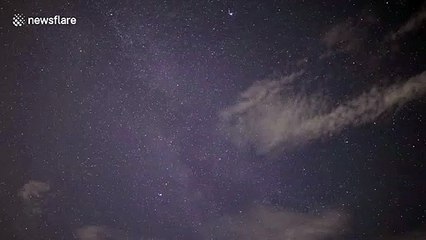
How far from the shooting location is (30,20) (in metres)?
12.5

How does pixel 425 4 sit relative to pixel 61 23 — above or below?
below

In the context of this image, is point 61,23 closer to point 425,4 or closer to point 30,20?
point 30,20

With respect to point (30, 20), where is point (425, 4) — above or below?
below

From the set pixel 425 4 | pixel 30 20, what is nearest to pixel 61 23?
pixel 30 20

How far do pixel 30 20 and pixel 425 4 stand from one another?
897cm

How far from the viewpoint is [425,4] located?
40.4ft

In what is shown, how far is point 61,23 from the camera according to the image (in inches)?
496

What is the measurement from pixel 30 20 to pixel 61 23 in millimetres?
688

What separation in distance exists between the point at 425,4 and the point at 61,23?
27.2 feet
